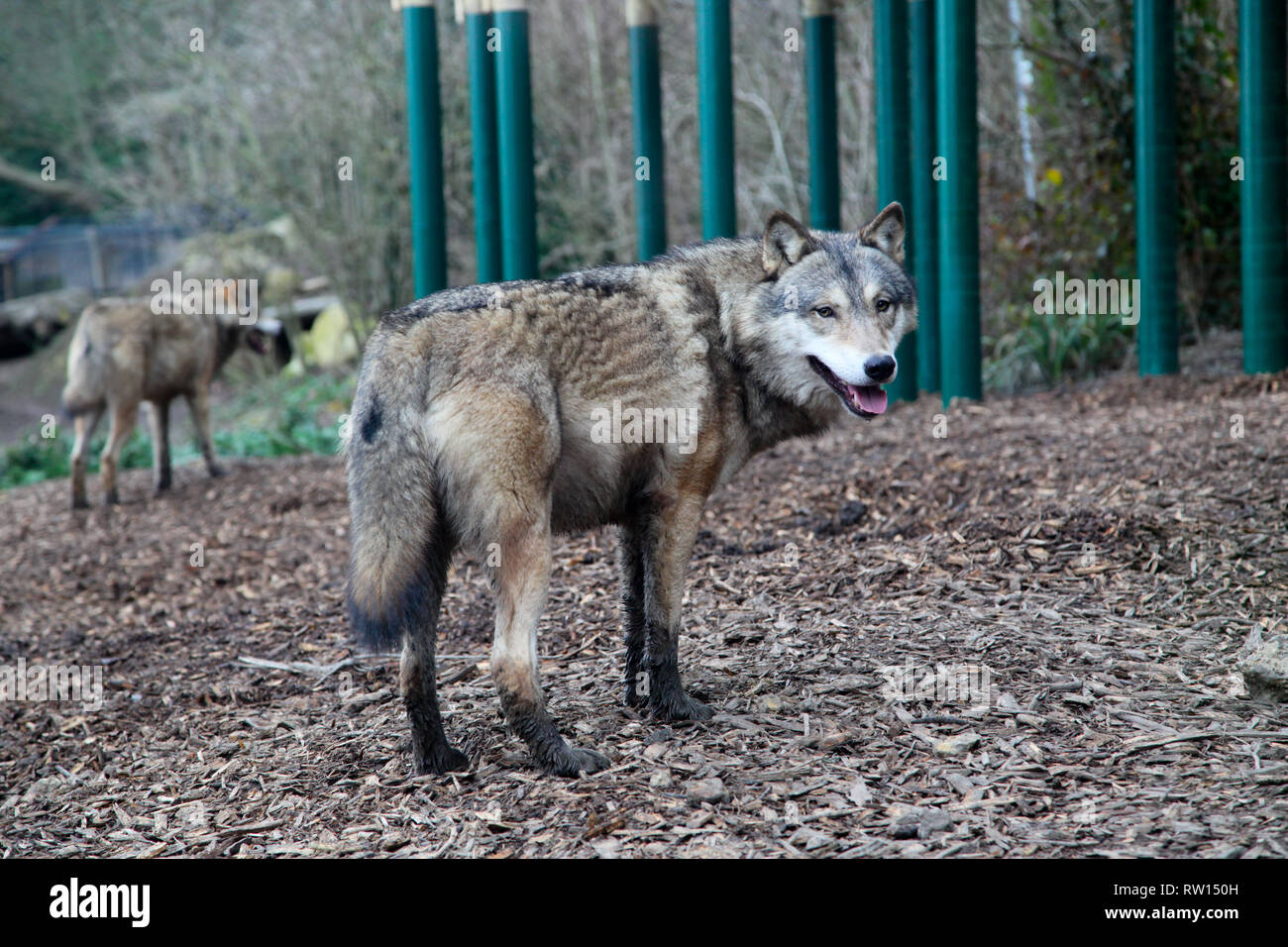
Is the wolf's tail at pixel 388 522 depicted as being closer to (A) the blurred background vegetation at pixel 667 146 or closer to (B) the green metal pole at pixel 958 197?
(B) the green metal pole at pixel 958 197

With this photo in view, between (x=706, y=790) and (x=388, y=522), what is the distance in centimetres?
131

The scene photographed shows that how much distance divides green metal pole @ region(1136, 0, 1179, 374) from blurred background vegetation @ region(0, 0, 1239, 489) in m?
1.26

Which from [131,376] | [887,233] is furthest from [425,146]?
[887,233]

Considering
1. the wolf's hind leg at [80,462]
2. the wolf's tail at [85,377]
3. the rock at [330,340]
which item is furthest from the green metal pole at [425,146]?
the rock at [330,340]

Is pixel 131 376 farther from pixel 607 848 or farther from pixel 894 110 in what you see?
pixel 607 848

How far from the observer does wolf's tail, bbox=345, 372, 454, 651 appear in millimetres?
3459

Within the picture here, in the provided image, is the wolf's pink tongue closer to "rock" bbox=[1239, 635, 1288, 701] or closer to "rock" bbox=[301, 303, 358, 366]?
"rock" bbox=[1239, 635, 1288, 701]

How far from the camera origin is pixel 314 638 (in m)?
5.73

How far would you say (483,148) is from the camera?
8.95 metres

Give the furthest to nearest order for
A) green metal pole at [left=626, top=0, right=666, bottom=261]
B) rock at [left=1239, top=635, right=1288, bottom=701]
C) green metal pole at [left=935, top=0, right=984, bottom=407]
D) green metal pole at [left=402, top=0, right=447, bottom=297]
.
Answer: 1. green metal pole at [left=626, top=0, right=666, bottom=261]
2. green metal pole at [left=402, top=0, right=447, bottom=297]
3. green metal pole at [left=935, top=0, right=984, bottom=407]
4. rock at [left=1239, top=635, right=1288, bottom=701]

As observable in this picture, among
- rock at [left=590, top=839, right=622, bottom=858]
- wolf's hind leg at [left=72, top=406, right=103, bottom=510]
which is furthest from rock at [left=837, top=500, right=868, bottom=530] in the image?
wolf's hind leg at [left=72, top=406, right=103, bottom=510]

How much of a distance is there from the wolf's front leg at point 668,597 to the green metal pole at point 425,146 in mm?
5463

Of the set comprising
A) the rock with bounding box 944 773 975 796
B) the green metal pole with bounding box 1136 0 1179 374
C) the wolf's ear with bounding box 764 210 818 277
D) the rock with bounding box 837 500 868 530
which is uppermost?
the green metal pole with bounding box 1136 0 1179 374

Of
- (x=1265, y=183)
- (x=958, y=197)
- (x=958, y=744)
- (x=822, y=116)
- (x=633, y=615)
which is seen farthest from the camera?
(x=822, y=116)
